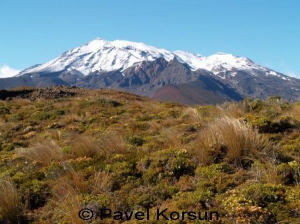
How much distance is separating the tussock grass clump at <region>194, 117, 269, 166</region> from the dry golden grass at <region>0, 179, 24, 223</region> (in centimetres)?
323

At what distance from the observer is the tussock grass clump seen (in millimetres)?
6648

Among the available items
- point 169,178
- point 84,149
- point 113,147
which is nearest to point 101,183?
point 169,178

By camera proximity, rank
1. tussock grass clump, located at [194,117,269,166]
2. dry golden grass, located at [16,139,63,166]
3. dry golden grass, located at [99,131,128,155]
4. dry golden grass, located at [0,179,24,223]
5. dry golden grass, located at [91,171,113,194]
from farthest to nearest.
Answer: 1. dry golden grass, located at [16,139,63,166]
2. dry golden grass, located at [99,131,128,155]
3. tussock grass clump, located at [194,117,269,166]
4. dry golden grass, located at [91,171,113,194]
5. dry golden grass, located at [0,179,24,223]

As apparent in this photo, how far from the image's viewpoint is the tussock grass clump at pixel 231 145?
665cm

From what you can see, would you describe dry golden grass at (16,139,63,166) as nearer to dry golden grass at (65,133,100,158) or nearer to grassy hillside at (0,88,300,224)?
grassy hillside at (0,88,300,224)

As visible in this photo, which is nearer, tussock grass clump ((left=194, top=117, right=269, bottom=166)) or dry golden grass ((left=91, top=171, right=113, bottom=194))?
dry golden grass ((left=91, top=171, right=113, bottom=194))

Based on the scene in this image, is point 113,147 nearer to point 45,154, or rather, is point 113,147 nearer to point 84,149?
point 84,149

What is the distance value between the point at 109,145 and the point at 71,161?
3.19 feet

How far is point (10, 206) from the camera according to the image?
5.59 meters

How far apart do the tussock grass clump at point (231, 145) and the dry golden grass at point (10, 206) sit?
3.23m

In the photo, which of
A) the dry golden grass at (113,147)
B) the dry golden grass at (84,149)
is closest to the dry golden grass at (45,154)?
the dry golden grass at (84,149)

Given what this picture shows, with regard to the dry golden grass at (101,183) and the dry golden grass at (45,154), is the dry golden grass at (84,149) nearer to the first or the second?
the dry golden grass at (45,154)

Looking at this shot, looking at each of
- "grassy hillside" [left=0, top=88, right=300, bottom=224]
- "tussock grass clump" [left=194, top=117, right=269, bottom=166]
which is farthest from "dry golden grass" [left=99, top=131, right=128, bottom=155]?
"tussock grass clump" [left=194, top=117, right=269, bottom=166]

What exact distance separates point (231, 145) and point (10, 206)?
3.90 meters
